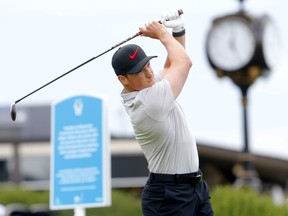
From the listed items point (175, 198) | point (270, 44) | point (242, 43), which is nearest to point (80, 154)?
point (175, 198)

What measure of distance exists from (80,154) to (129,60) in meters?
4.66

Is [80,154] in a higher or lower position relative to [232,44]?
lower

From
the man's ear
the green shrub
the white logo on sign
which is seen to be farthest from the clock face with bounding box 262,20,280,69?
the man's ear

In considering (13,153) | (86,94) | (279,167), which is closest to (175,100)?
(86,94)

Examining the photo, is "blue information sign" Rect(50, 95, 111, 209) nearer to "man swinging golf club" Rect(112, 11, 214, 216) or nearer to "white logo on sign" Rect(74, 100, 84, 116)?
"white logo on sign" Rect(74, 100, 84, 116)

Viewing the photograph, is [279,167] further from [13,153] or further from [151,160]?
[151,160]

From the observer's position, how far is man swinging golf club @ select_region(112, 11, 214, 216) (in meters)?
Answer: 6.29

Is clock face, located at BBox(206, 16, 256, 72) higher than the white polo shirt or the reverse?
higher

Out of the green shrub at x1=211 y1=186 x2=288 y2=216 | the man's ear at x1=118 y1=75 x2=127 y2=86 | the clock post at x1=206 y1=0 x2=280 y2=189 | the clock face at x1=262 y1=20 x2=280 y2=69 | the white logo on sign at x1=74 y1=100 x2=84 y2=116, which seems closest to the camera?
the man's ear at x1=118 y1=75 x2=127 y2=86

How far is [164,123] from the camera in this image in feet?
20.7

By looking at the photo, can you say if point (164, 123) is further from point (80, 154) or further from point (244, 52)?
point (244, 52)

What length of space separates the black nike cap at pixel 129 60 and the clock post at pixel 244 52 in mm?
9546

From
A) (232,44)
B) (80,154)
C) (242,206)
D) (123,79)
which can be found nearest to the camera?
(123,79)

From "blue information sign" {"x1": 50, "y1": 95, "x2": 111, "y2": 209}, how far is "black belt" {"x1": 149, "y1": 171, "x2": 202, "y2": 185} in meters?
4.16
